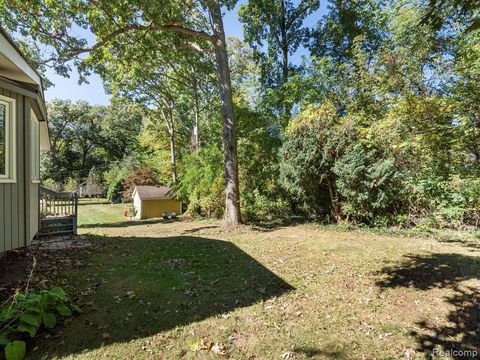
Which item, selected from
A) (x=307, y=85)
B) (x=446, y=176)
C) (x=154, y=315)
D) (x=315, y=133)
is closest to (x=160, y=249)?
(x=154, y=315)

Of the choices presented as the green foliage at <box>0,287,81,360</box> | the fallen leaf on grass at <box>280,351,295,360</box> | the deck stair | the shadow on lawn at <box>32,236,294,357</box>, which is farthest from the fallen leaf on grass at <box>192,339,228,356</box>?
the deck stair

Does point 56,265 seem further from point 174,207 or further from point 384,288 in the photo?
point 174,207

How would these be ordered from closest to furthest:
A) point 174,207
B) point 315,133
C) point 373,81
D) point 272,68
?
point 315,133 < point 373,81 < point 272,68 < point 174,207

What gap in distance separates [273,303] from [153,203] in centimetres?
1767

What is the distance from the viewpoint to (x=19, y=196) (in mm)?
4855

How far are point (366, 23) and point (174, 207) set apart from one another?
59.3 ft

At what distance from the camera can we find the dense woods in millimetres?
7883

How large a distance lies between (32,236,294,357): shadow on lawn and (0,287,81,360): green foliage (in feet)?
0.68

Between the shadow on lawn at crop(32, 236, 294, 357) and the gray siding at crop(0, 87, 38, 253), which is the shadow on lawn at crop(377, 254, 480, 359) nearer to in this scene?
the shadow on lawn at crop(32, 236, 294, 357)

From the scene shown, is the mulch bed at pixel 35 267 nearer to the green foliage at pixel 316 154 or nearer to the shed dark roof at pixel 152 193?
the green foliage at pixel 316 154

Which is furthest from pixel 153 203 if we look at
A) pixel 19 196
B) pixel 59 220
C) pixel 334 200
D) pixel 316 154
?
pixel 19 196

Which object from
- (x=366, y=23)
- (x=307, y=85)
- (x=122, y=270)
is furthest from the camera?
(x=366, y=23)

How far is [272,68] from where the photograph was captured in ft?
57.7

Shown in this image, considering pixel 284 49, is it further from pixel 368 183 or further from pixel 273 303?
pixel 273 303
